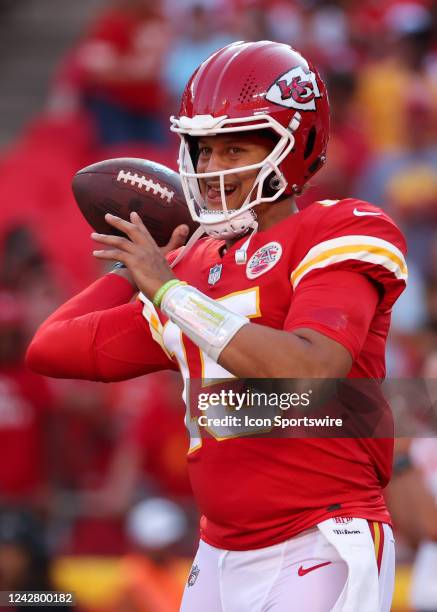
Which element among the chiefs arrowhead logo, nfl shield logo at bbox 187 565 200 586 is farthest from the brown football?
nfl shield logo at bbox 187 565 200 586

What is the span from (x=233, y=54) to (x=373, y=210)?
1.86 ft

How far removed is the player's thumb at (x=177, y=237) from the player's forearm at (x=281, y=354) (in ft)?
1.99

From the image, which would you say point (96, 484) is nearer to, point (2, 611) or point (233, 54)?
point (2, 611)

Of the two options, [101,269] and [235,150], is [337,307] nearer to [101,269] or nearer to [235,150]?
[235,150]

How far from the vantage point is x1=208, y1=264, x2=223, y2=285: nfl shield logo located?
3139 millimetres

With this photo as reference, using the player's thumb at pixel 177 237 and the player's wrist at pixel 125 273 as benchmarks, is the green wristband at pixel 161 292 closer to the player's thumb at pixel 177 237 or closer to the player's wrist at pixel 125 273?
the player's thumb at pixel 177 237

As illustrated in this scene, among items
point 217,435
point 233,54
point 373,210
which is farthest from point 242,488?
point 233,54

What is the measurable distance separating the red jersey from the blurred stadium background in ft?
3.98

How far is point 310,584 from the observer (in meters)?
2.91

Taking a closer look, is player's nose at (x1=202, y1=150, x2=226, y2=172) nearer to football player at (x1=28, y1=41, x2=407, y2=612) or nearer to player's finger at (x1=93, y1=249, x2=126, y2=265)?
football player at (x1=28, y1=41, x2=407, y2=612)

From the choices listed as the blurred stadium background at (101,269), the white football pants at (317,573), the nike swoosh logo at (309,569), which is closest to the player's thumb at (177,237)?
the white football pants at (317,573)

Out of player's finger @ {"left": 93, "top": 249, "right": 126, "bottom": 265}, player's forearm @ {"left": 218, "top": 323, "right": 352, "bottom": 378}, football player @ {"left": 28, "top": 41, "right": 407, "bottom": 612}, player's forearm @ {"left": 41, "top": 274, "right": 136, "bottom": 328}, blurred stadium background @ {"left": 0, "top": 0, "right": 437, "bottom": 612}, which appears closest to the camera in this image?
player's forearm @ {"left": 218, "top": 323, "right": 352, "bottom": 378}

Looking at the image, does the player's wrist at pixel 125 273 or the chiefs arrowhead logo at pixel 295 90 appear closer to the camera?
the chiefs arrowhead logo at pixel 295 90

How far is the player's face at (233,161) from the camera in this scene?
122 inches
